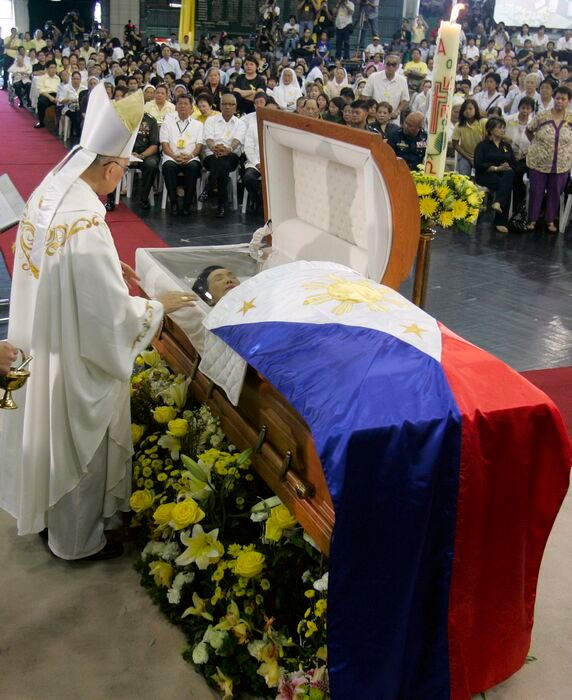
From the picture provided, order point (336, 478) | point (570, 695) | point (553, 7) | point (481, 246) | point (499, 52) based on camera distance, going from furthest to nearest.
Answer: point (553, 7), point (499, 52), point (481, 246), point (570, 695), point (336, 478)

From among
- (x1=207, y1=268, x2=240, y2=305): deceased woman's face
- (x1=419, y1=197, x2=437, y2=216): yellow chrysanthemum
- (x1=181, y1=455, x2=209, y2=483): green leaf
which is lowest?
(x1=181, y1=455, x2=209, y2=483): green leaf

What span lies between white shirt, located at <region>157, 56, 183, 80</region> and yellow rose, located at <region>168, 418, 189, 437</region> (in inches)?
521

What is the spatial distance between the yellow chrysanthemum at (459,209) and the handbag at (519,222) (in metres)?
4.69

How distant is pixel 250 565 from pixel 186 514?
29cm

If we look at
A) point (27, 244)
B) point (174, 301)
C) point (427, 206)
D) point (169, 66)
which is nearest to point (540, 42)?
point (169, 66)

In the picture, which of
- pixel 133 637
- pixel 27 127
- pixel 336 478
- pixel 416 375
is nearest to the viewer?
pixel 336 478

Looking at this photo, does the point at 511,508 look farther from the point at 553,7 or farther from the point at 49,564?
the point at 553,7

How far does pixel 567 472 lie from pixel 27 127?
44.3 ft

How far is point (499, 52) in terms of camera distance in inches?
688

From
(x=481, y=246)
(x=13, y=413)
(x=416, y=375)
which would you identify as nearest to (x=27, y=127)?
(x=481, y=246)

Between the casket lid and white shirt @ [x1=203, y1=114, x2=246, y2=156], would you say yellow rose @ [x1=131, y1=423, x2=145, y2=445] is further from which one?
white shirt @ [x1=203, y1=114, x2=246, y2=156]

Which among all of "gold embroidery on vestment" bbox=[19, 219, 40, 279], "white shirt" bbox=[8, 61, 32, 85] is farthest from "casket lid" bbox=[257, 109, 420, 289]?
"white shirt" bbox=[8, 61, 32, 85]

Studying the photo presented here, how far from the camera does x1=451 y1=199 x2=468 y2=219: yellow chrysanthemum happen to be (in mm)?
3369

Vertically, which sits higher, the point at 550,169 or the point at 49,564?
the point at 550,169
